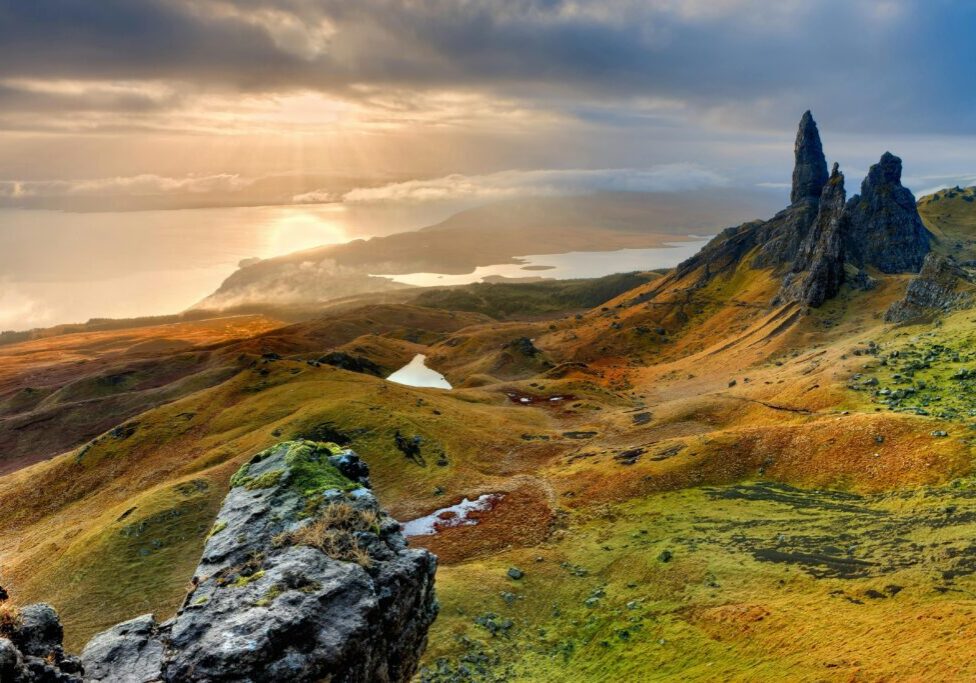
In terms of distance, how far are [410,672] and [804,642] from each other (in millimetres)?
20716

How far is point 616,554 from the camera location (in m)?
44.2

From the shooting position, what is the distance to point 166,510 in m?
58.6

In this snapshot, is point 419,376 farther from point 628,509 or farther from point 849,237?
point 849,237

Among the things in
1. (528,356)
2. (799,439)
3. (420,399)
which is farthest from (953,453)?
(528,356)

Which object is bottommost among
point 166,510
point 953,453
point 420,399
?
point 166,510

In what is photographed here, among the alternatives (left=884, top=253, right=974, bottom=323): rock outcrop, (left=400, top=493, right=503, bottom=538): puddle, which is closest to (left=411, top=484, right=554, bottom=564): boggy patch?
(left=400, top=493, right=503, bottom=538): puddle

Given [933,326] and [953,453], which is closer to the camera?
[953,453]

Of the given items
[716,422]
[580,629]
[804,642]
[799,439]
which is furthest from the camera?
[716,422]

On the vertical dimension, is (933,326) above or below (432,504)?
above

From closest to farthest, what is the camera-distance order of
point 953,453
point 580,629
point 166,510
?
point 580,629
point 953,453
point 166,510

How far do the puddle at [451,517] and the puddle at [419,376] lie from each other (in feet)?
286

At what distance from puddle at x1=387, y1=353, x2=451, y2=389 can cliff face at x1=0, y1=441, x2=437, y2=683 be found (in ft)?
419

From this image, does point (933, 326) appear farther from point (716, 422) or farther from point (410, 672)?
point (410, 672)

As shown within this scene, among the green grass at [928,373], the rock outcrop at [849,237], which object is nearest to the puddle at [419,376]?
the rock outcrop at [849,237]
